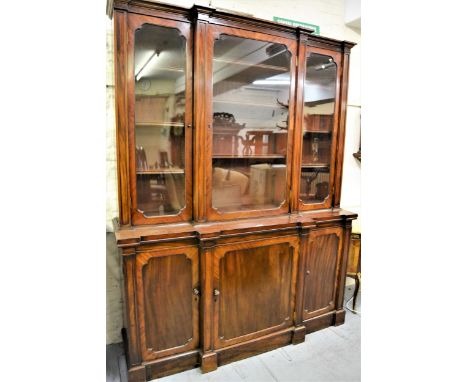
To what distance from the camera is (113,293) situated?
2102 mm

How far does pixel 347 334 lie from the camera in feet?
7.52

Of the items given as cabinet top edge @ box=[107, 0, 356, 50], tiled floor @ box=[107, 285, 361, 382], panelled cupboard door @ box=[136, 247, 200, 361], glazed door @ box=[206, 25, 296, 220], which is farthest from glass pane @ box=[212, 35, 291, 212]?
tiled floor @ box=[107, 285, 361, 382]

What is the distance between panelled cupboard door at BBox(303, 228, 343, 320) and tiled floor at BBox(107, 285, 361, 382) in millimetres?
230

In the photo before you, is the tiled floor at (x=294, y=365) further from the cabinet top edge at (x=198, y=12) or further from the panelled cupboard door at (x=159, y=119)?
the cabinet top edge at (x=198, y=12)

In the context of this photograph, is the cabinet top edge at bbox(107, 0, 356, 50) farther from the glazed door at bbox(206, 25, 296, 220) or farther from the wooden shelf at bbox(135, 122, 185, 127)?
the wooden shelf at bbox(135, 122, 185, 127)

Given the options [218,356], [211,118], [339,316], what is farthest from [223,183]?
[339,316]

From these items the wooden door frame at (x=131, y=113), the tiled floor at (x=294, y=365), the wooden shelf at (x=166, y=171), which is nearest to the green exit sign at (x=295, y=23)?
the wooden door frame at (x=131, y=113)

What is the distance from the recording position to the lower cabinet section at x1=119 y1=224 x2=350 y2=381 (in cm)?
174

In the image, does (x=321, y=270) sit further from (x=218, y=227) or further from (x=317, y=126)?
(x=317, y=126)
